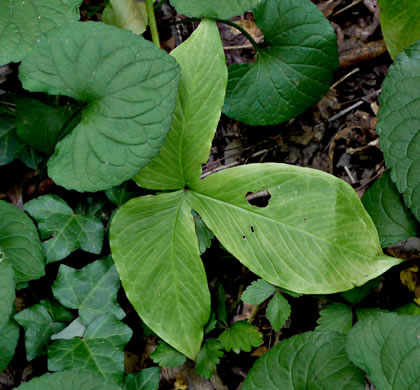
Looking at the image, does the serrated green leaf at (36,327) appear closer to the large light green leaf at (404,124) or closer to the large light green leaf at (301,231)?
the large light green leaf at (301,231)

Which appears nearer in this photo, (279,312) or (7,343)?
(7,343)

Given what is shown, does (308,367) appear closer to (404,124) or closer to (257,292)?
(257,292)

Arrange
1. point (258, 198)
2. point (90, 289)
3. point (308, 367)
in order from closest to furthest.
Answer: point (308, 367), point (90, 289), point (258, 198)

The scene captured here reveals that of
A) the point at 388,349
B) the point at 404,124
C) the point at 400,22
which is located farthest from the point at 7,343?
the point at 400,22

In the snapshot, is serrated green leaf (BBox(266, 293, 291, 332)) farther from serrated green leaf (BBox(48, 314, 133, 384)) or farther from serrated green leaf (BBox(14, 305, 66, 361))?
serrated green leaf (BBox(14, 305, 66, 361))

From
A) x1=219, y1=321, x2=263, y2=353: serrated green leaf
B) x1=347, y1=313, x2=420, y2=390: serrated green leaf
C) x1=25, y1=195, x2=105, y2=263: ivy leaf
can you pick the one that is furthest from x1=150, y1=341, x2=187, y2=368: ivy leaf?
x1=347, y1=313, x2=420, y2=390: serrated green leaf

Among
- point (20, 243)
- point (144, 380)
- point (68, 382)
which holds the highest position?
point (20, 243)
